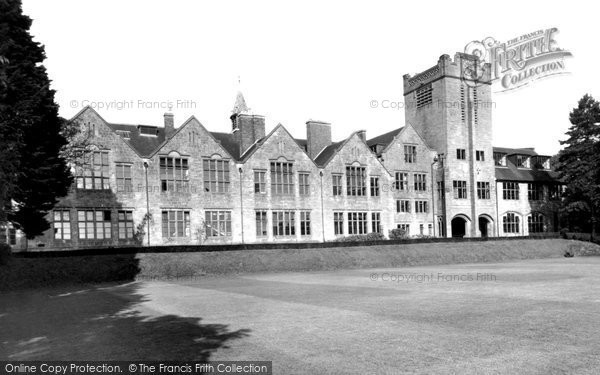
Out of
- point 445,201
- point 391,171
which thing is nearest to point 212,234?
point 391,171

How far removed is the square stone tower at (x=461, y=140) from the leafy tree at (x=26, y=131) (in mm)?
42894

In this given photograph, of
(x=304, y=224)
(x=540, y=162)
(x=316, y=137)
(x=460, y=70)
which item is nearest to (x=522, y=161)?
(x=540, y=162)

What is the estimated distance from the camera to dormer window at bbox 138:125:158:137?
163ft

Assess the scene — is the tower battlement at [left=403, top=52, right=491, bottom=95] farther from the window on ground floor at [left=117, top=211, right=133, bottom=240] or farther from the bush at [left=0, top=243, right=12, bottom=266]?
the bush at [left=0, top=243, right=12, bottom=266]

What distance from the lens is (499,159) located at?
6688 centimetres

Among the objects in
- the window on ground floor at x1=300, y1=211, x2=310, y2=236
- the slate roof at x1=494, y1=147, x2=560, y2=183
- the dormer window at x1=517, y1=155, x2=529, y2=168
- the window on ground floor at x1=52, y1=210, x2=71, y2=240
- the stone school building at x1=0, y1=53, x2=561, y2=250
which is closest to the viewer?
the window on ground floor at x1=52, y1=210, x2=71, y2=240

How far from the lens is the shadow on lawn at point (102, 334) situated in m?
10.1

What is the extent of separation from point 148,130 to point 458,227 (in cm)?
4078

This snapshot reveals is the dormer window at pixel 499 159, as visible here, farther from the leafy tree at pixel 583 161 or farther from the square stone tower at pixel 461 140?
the leafy tree at pixel 583 161

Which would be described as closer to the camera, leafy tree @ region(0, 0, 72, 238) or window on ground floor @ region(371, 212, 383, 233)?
leafy tree @ region(0, 0, 72, 238)

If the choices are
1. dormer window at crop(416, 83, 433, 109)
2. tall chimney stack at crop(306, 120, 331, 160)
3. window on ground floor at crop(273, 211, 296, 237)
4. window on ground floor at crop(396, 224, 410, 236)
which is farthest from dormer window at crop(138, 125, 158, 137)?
dormer window at crop(416, 83, 433, 109)

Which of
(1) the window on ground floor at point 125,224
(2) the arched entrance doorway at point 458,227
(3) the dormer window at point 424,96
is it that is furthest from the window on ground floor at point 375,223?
(1) the window on ground floor at point 125,224

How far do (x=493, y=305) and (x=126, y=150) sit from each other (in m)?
35.9

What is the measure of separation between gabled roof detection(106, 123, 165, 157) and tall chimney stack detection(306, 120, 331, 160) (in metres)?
16.6
